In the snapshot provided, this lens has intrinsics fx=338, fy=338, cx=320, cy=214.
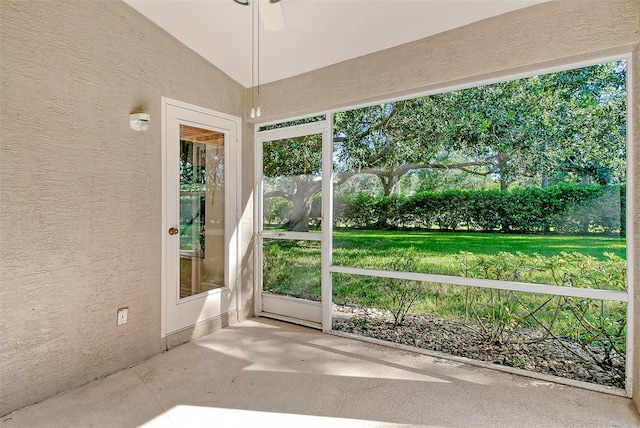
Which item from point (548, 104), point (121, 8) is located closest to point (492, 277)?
point (548, 104)

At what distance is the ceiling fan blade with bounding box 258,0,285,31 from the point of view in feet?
6.28

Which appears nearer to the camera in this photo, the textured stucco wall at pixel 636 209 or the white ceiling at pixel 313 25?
the textured stucco wall at pixel 636 209

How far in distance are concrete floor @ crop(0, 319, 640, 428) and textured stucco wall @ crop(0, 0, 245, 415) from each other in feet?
1.08

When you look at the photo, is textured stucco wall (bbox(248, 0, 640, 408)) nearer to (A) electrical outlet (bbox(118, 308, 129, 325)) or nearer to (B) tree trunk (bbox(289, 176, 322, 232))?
(B) tree trunk (bbox(289, 176, 322, 232))

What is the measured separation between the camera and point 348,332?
345 centimetres

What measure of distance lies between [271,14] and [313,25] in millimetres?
941

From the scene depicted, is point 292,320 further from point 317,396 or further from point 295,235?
point 317,396

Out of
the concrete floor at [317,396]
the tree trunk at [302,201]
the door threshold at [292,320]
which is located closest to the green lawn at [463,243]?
the tree trunk at [302,201]

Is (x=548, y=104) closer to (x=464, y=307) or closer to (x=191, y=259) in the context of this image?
(x=464, y=307)

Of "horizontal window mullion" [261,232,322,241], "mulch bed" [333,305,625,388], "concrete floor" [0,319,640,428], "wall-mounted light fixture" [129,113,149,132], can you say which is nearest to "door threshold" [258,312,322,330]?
"mulch bed" [333,305,625,388]

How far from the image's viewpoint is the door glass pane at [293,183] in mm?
3658

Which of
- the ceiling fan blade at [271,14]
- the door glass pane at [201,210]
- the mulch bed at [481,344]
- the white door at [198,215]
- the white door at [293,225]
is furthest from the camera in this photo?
the white door at [293,225]

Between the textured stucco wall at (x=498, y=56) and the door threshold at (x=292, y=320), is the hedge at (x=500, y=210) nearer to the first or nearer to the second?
the textured stucco wall at (x=498, y=56)

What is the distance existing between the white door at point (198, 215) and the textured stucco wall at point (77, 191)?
0.14 meters
